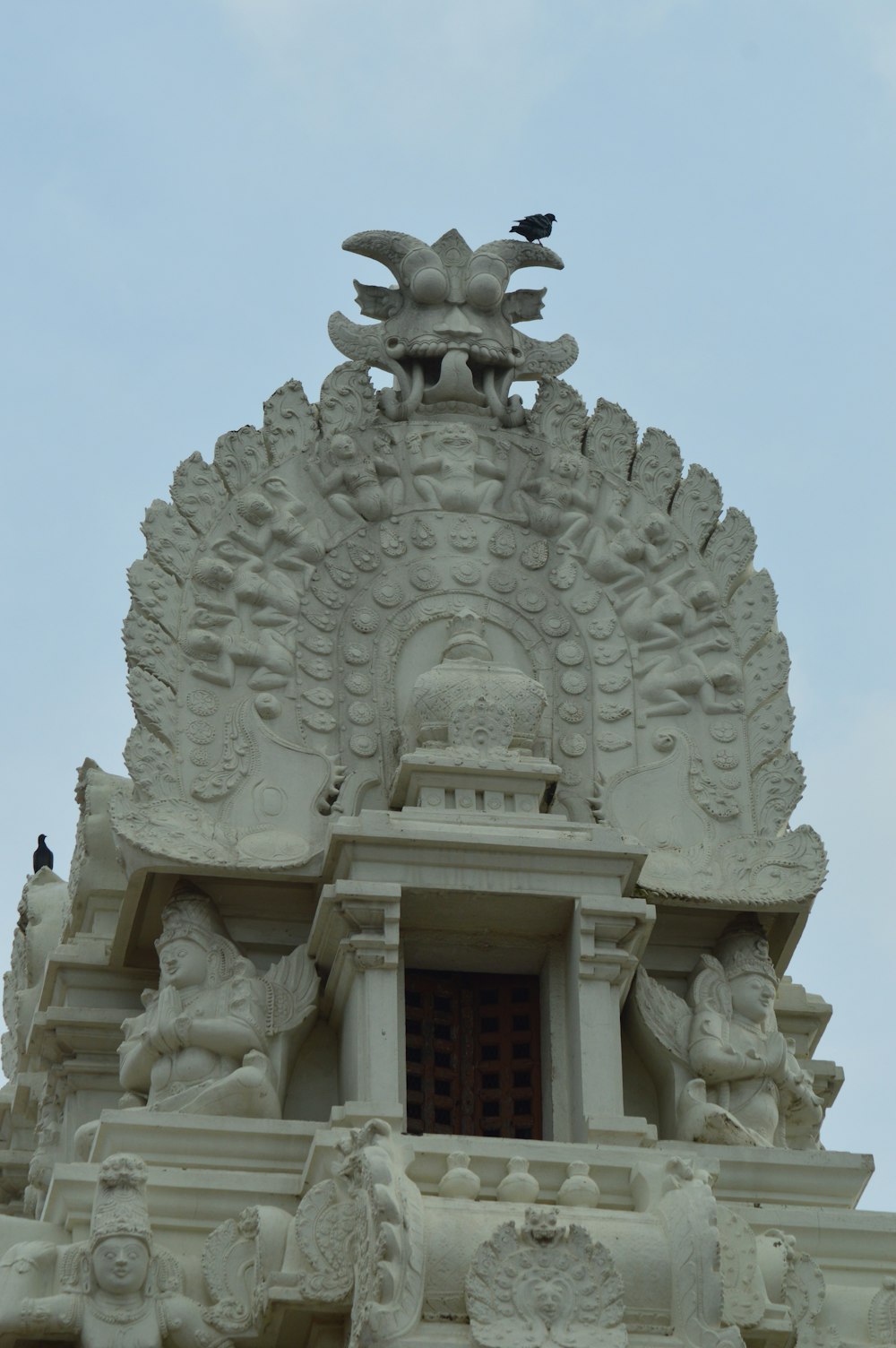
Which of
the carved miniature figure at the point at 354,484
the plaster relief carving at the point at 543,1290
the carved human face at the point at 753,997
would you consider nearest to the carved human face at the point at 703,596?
the carved miniature figure at the point at 354,484

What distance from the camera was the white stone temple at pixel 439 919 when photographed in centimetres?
2106

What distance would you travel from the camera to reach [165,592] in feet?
82.8

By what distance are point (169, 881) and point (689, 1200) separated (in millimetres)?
4985

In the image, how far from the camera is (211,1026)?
23062 mm

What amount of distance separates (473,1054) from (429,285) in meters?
6.52

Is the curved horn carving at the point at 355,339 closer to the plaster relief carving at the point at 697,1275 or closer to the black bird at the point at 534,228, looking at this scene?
the black bird at the point at 534,228

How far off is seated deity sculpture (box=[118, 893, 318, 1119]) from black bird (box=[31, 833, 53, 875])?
4.99m

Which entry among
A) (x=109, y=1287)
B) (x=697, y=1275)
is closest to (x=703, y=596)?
(x=697, y=1275)

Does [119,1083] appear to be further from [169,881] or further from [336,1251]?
[336,1251]

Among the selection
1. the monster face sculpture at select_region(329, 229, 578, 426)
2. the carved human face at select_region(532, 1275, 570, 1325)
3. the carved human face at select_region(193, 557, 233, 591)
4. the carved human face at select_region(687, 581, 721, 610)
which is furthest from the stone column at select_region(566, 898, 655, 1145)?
the monster face sculpture at select_region(329, 229, 578, 426)

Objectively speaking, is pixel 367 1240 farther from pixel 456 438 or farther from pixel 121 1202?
pixel 456 438

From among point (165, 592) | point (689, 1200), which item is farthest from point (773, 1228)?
point (165, 592)

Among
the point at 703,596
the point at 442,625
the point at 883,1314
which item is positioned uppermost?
the point at 703,596

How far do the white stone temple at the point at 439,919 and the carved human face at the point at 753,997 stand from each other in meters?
0.04
